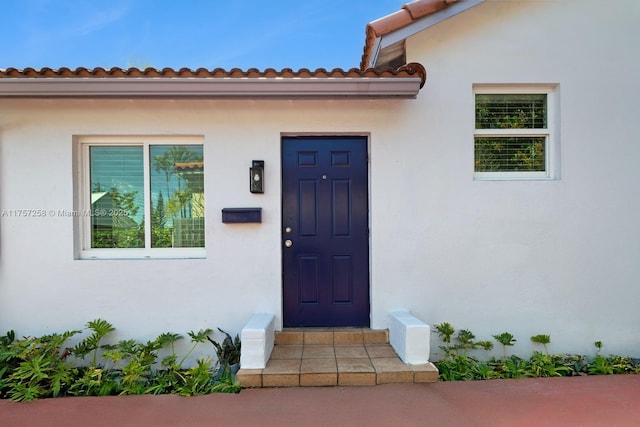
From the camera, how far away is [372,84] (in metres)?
3.36

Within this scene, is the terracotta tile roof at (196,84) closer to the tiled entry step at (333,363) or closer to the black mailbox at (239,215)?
the black mailbox at (239,215)

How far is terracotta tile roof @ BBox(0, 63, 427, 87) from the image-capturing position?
337 cm

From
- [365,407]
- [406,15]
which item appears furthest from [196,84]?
[365,407]

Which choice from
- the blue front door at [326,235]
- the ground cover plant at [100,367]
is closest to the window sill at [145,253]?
the ground cover plant at [100,367]

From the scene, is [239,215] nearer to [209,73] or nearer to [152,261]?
[152,261]

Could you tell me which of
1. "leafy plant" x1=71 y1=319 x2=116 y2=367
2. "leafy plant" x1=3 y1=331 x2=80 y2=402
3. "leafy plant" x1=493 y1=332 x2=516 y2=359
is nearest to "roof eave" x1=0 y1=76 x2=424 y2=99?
"leafy plant" x1=71 y1=319 x2=116 y2=367

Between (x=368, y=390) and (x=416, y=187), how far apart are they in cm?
232

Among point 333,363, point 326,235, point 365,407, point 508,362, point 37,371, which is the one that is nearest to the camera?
point 365,407

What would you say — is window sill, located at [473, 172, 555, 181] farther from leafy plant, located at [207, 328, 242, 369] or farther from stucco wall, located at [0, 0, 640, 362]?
leafy plant, located at [207, 328, 242, 369]

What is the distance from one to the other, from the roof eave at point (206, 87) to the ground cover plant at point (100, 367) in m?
2.61

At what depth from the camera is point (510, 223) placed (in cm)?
387

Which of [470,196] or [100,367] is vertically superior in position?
[470,196]

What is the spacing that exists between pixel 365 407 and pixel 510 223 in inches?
108

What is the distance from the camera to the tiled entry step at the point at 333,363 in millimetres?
3115
